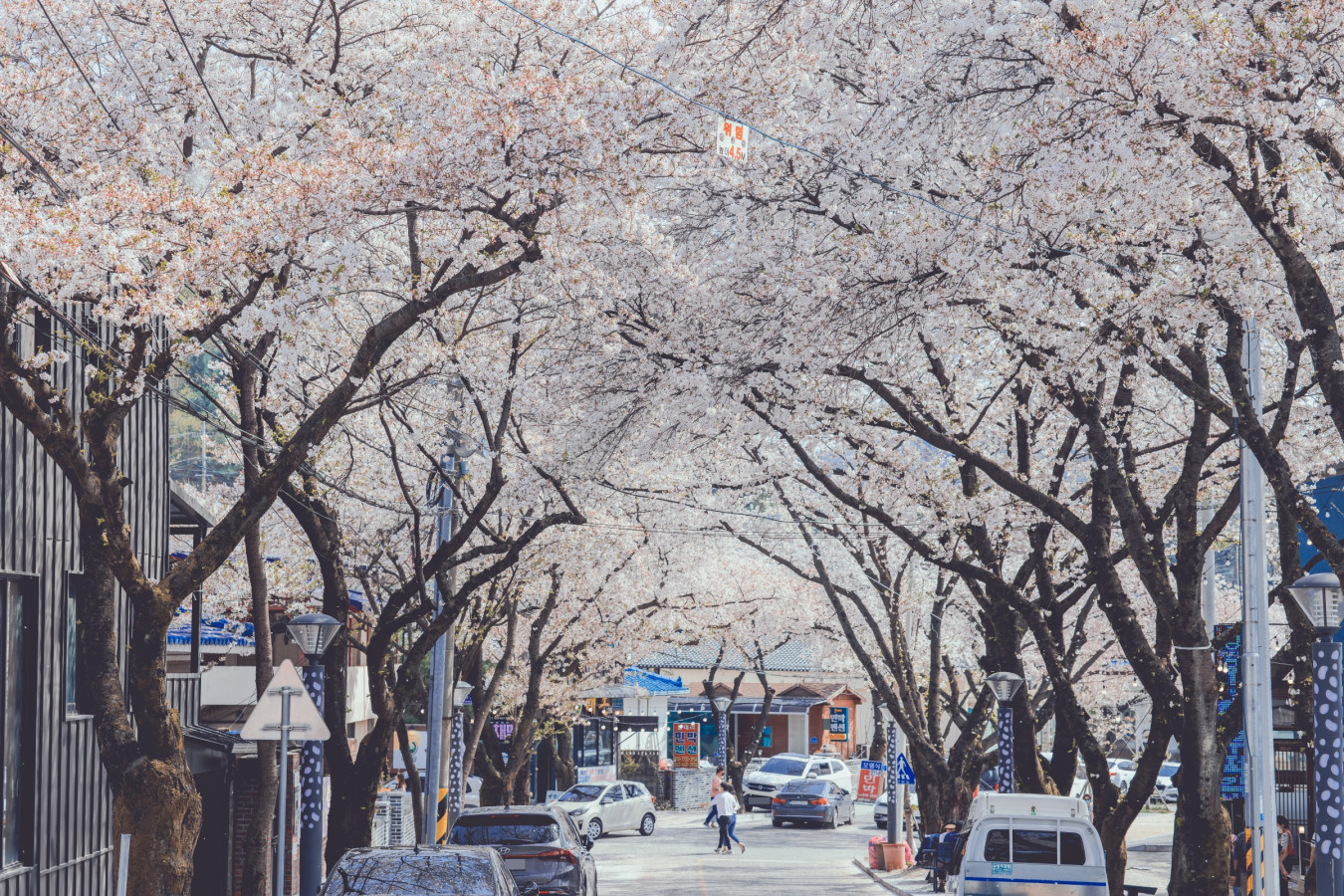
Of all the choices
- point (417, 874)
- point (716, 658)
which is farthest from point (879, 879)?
Answer: point (716, 658)

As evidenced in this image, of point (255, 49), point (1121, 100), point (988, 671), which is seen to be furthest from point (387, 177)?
point (988, 671)

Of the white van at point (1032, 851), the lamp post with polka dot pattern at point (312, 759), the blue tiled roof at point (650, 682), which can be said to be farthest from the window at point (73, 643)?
the blue tiled roof at point (650, 682)

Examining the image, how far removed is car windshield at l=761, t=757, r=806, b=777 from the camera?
148ft

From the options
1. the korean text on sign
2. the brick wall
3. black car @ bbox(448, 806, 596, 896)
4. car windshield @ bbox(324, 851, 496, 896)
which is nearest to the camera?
car windshield @ bbox(324, 851, 496, 896)

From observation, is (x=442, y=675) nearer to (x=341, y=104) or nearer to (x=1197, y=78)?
(x=341, y=104)

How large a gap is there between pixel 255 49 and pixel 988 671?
1379cm

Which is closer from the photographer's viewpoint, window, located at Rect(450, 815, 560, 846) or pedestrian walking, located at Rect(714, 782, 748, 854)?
window, located at Rect(450, 815, 560, 846)

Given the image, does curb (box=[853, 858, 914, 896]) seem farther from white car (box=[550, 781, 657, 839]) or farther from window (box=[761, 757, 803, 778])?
window (box=[761, 757, 803, 778])

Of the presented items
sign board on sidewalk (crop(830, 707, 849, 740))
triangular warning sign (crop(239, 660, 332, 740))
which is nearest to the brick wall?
triangular warning sign (crop(239, 660, 332, 740))

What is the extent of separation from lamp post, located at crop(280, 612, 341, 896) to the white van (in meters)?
7.64

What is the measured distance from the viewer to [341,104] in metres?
13.5

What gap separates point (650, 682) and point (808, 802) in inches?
276

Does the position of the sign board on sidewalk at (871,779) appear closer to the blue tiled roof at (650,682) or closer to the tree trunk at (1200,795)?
the blue tiled roof at (650,682)

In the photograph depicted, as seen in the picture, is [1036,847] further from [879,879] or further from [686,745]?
[686,745]
